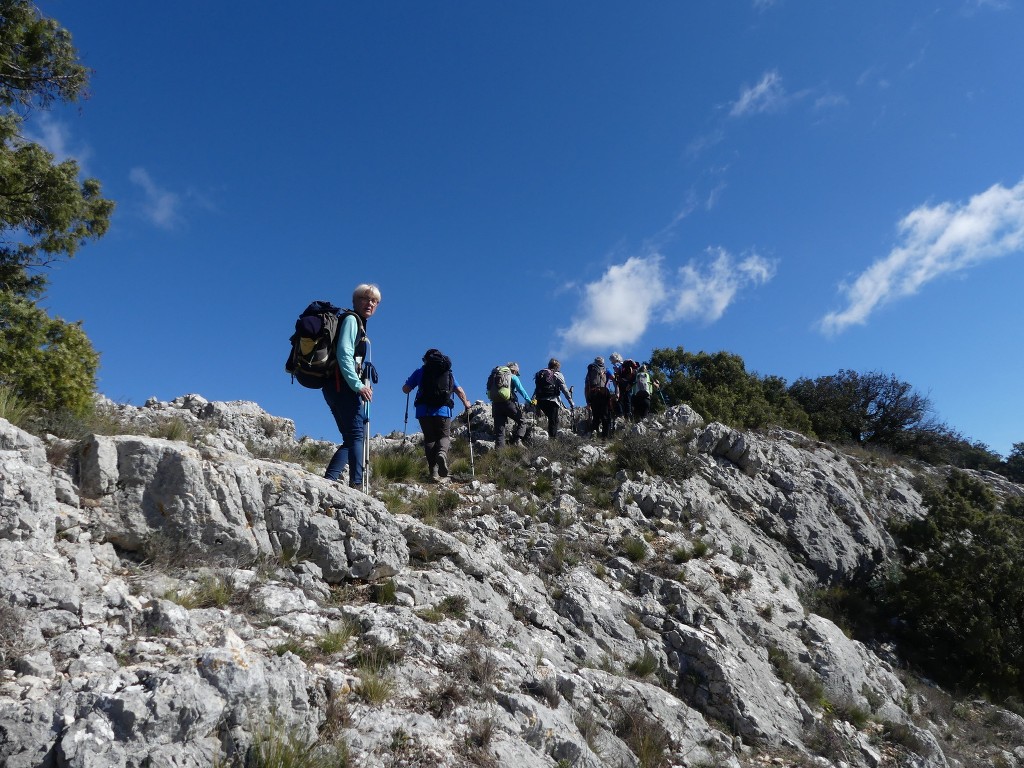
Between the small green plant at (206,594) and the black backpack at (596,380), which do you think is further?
the black backpack at (596,380)

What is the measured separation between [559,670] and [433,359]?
17.0 feet

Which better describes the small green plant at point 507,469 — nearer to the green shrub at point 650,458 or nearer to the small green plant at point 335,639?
the green shrub at point 650,458

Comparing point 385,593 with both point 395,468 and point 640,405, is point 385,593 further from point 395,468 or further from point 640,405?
point 640,405

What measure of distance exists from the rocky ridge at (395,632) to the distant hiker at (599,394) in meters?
3.83

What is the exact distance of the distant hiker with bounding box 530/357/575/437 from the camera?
1318 centimetres

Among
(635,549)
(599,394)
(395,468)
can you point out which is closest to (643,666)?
(635,549)

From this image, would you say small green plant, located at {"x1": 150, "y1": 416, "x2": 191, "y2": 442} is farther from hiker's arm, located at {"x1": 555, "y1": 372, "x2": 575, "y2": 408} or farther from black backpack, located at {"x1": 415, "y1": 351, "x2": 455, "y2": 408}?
hiker's arm, located at {"x1": 555, "y1": 372, "x2": 575, "y2": 408}

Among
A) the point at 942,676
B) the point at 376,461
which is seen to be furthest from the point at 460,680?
the point at 942,676

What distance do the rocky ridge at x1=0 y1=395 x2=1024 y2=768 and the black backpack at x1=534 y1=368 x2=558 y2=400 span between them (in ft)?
10.7

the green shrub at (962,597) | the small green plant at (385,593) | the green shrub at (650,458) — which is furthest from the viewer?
the green shrub at (650,458)

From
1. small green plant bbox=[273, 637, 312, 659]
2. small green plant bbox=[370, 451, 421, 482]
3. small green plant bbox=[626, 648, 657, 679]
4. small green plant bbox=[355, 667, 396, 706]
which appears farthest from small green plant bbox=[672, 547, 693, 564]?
small green plant bbox=[273, 637, 312, 659]

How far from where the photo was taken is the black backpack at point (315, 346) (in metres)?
5.89

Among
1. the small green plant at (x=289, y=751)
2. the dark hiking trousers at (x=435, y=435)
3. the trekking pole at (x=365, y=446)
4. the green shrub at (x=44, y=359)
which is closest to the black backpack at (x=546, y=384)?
the dark hiking trousers at (x=435, y=435)

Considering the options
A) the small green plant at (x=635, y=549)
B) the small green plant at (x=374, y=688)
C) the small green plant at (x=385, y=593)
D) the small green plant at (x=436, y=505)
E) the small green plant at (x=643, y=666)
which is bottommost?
the small green plant at (x=643, y=666)
